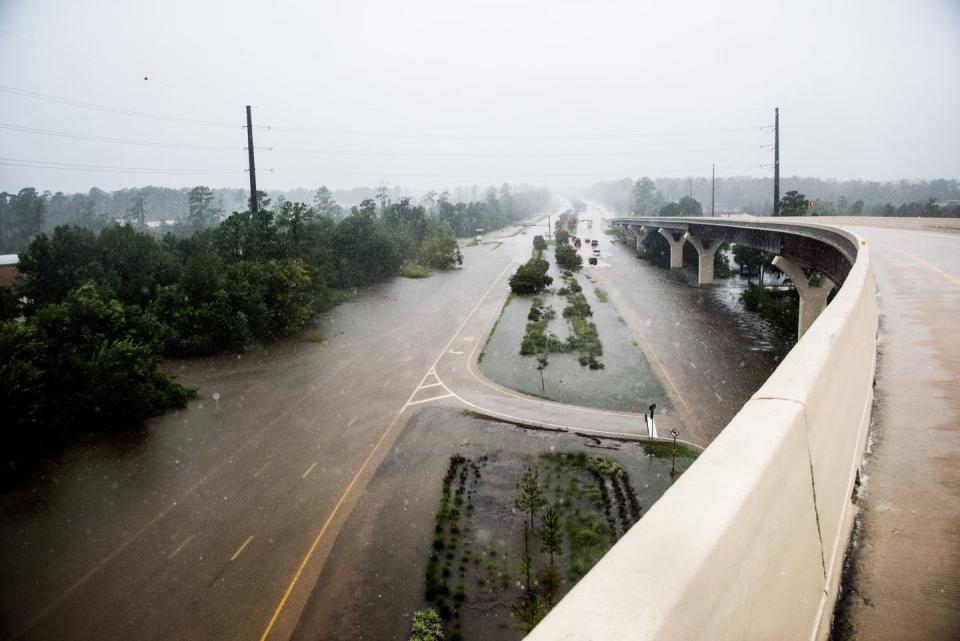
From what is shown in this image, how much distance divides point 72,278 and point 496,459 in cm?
3975

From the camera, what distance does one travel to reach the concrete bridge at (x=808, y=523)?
170cm

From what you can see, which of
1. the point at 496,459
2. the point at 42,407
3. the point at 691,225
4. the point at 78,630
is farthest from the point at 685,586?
the point at 691,225

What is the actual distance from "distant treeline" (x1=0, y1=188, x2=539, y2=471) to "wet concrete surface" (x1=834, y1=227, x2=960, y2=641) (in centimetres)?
2863

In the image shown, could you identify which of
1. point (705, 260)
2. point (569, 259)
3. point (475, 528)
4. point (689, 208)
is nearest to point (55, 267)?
point (475, 528)

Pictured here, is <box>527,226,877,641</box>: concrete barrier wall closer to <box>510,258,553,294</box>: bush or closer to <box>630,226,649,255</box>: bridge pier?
<box>510,258,553,294</box>: bush

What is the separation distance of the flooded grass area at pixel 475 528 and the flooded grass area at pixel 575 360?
5998 mm

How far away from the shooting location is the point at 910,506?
3822 mm

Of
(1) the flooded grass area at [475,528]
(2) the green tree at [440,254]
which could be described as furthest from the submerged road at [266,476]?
(2) the green tree at [440,254]

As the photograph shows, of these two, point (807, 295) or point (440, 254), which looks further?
point (440, 254)

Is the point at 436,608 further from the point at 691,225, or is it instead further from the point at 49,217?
the point at 49,217

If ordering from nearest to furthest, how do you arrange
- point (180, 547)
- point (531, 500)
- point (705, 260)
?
point (180, 547) < point (531, 500) < point (705, 260)

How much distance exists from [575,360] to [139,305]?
33.8m

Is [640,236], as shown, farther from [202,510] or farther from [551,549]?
[202,510]

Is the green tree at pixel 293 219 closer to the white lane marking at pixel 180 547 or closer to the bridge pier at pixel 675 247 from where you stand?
the white lane marking at pixel 180 547
